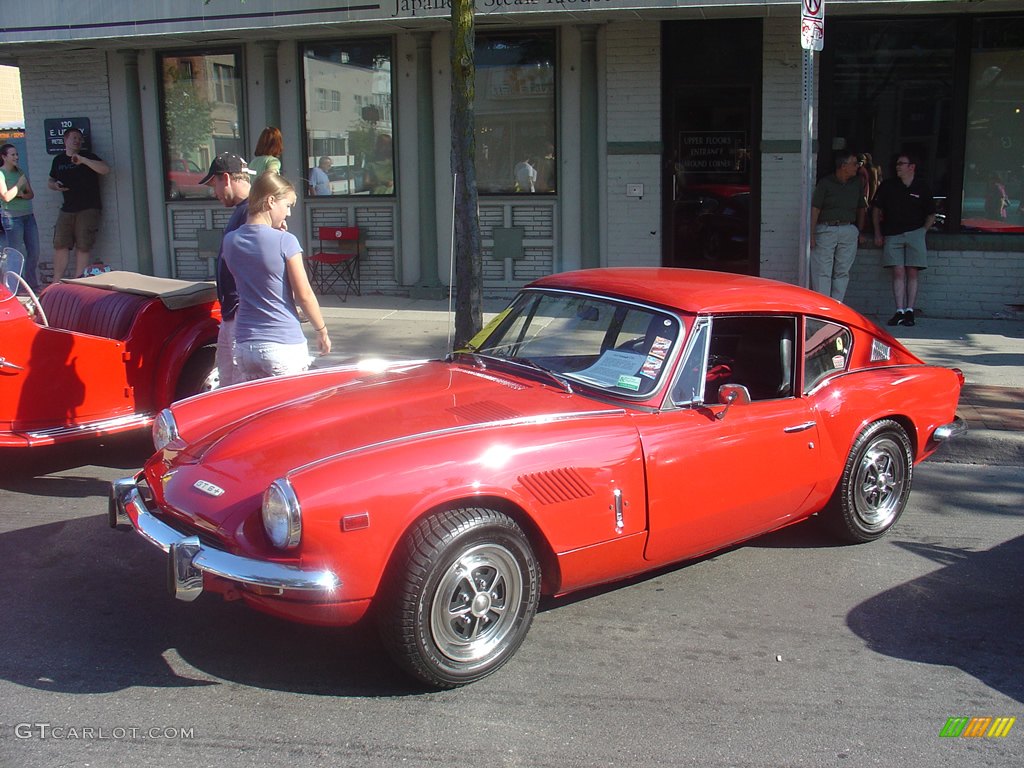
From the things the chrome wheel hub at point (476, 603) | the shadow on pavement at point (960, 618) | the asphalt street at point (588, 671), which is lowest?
the shadow on pavement at point (960, 618)

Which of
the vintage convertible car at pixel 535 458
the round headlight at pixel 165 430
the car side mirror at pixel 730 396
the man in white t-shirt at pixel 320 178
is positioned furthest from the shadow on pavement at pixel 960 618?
the man in white t-shirt at pixel 320 178

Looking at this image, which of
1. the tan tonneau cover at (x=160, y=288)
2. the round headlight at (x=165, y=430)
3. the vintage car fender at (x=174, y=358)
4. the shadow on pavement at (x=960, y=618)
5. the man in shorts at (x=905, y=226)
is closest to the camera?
the shadow on pavement at (x=960, y=618)

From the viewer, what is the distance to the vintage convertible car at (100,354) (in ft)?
19.1

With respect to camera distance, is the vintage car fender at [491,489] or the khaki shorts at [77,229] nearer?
the vintage car fender at [491,489]

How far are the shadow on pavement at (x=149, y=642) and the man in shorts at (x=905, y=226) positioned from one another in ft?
26.6

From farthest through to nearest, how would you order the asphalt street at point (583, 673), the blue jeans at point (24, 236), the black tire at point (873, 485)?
1. the blue jeans at point (24, 236)
2. the black tire at point (873, 485)
3. the asphalt street at point (583, 673)

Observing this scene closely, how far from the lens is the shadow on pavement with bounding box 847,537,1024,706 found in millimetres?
3996

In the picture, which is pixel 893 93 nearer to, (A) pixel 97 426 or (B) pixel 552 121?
(B) pixel 552 121

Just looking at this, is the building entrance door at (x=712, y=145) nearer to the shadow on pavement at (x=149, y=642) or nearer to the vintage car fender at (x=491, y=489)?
the vintage car fender at (x=491, y=489)

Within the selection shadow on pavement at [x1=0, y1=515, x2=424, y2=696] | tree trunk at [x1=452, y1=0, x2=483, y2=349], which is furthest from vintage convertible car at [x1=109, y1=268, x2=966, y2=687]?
tree trunk at [x1=452, y1=0, x2=483, y2=349]

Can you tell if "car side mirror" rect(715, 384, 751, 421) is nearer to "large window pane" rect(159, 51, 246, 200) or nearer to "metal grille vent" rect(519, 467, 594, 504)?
"metal grille vent" rect(519, 467, 594, 504)

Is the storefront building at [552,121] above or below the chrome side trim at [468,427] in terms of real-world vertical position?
above

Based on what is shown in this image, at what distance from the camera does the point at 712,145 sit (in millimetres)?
11320

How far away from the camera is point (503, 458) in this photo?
12.2ft
